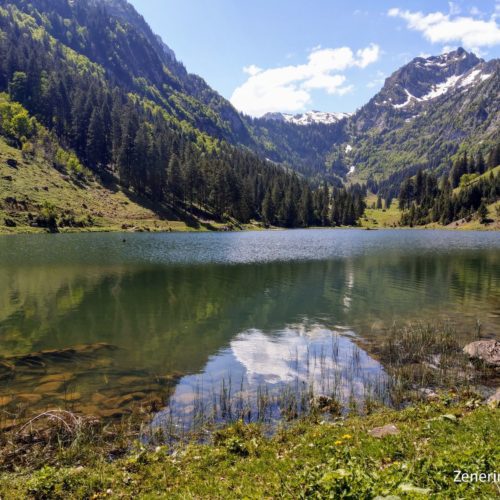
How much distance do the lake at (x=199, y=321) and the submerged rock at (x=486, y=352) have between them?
491 centimetres

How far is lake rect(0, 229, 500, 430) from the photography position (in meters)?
21.4

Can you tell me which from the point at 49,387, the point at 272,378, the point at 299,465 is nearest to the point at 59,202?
the point at 49,387

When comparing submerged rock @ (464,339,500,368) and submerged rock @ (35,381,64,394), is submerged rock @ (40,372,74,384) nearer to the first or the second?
submerged rock @ (35,381,64,394)

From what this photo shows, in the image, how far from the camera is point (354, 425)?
1568cm

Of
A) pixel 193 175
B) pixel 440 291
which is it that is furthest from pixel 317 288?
pixel 193 175

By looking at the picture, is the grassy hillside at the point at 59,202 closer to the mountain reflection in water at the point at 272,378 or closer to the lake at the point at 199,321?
the lake at the point at 199,321

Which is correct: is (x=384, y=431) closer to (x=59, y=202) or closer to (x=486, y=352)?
(x=486, y=352)

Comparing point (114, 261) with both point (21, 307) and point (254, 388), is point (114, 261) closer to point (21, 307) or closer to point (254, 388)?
point (21, 307)

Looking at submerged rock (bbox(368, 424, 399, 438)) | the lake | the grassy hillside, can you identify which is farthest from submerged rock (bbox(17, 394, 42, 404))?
the grassy hillside

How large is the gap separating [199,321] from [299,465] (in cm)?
2427

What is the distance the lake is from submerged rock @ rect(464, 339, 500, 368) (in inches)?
193

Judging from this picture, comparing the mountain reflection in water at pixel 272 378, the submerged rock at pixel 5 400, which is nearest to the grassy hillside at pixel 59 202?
the submerged rock at pixel 5 400

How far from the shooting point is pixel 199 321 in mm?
35469

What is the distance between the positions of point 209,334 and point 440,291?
3255cm
